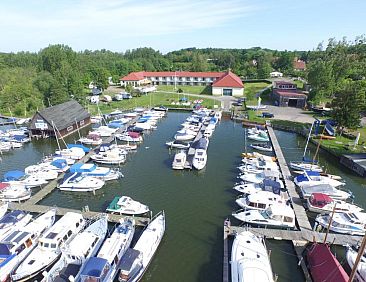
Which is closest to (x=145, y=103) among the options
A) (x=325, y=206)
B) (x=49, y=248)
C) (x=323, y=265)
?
(x=325, y=206)

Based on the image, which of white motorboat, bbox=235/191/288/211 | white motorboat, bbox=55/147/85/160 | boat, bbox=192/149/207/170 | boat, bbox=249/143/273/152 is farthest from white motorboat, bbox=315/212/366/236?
white motorboat, bbox=55/147/85/160

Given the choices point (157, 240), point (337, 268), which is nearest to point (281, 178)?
point (337, 268)

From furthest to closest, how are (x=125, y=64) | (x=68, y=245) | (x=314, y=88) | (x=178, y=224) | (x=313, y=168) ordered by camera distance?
1. (x=125, y=64)
2. (x=314, y=88)
3. (x=313, y=168)
4. (x=178, y=224)
5. (x=68, y=245)

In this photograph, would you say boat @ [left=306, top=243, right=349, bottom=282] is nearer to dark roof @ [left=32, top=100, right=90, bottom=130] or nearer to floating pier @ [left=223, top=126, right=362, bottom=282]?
floating pier @ [left=223, top=126, right=362, bottom=282]

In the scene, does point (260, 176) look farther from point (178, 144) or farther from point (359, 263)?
point (178, 144)

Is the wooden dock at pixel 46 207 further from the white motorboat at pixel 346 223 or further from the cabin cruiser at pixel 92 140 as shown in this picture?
the white motorboat at pixel 346 223

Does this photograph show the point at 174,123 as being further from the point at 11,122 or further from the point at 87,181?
the point at 11,122

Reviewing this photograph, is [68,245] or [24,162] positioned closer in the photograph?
[68,245]
